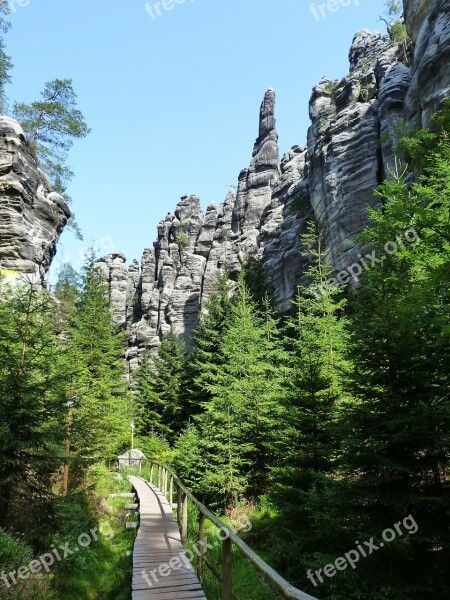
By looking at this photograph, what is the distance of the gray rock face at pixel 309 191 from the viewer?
27953mm

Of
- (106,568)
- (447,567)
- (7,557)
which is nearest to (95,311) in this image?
(106,568)

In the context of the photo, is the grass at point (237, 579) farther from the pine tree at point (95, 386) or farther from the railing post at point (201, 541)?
the pine tree at point (95, 386)

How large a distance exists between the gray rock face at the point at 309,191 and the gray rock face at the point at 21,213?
729 centimetres

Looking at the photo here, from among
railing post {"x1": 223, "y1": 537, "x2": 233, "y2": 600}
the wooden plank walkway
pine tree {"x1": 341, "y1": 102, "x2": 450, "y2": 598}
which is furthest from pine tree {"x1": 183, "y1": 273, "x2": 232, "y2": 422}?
railing post {"x1": 223, "y1": 537, "x2": 233, "y2": 600}

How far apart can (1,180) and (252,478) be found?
2611cm

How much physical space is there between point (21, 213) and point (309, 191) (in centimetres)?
2660

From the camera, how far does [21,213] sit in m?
28.3

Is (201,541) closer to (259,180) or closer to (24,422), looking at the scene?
(24,422)

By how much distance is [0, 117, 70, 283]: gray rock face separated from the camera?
27.1 metres

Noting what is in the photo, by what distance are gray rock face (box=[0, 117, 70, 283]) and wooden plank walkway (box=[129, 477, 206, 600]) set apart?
61.5ft

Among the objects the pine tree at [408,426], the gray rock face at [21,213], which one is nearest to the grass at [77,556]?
the pine tree at [408,426]

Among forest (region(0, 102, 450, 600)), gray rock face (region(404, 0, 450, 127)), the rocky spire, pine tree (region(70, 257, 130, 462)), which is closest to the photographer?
forest (region(0, 102, 450, 600))

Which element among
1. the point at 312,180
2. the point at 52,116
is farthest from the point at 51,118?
the point at 312,180

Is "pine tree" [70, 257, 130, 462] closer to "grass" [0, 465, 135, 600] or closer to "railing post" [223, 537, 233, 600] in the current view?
"grass" [0, 465, 135, 600]
